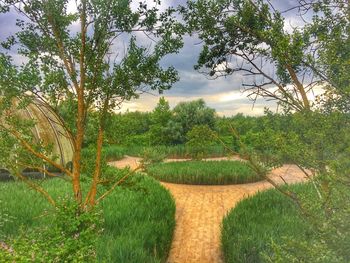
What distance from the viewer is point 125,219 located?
26.1ft

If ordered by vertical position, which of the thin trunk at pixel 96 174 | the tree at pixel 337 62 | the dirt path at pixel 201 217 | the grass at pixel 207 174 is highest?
the tree at pixel 337 62

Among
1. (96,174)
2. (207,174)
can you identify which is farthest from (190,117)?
(96,174)

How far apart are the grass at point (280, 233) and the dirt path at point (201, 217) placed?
682mm

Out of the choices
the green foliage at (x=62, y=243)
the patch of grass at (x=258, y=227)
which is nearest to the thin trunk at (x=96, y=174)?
the green foliage at (x=62, y=243)

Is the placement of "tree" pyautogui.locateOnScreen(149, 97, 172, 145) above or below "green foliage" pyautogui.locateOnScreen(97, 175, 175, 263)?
above

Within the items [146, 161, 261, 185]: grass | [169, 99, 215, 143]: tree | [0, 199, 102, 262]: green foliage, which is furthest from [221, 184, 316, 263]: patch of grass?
[169, 99, 215, 143]: tree

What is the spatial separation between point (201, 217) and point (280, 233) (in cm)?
373

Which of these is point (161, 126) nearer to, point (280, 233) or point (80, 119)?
point (280, 233)

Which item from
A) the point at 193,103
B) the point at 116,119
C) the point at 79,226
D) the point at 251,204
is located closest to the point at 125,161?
the point at 193,103

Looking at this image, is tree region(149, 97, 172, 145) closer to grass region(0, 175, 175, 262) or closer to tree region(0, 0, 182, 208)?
grass region(0, 175, 175, 262)

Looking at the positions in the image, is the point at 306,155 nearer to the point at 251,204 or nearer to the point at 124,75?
the point at 124,75

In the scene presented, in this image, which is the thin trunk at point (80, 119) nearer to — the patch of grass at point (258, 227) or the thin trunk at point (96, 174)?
the thin trunk at point (96, 174)

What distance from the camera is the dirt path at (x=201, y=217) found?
8.25 meters

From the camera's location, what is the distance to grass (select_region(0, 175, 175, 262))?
20.2ft
